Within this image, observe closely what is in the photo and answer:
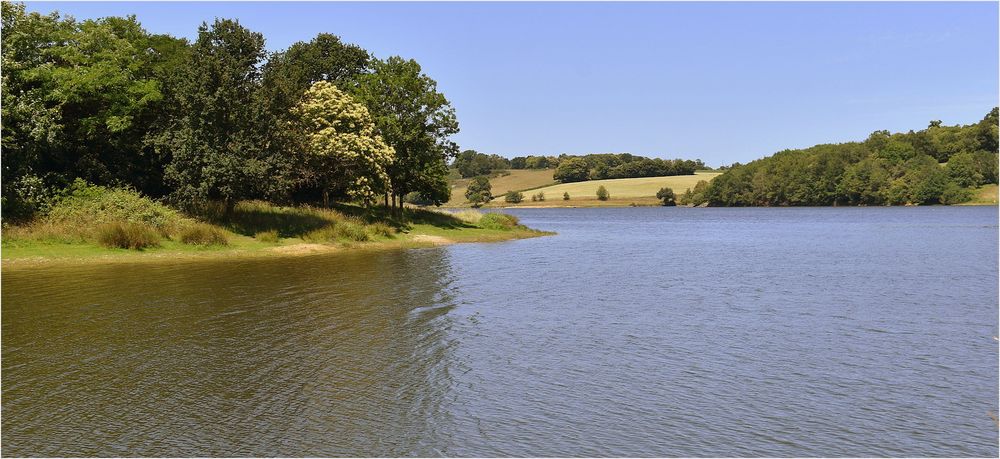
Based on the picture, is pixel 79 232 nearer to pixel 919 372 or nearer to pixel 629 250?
pixel 629 250

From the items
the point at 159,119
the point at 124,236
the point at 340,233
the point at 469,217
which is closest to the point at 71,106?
the point at 159,119

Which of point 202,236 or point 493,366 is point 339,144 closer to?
point 202,236

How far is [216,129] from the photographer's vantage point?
156 feet

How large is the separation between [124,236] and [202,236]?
4.19 metres

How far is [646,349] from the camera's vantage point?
1852cm

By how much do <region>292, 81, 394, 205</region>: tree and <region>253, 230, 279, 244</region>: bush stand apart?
10.7 metres

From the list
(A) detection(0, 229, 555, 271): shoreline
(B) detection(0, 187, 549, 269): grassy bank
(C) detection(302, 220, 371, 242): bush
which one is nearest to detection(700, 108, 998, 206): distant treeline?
(B) detection(0, 187, 549, 269): grassy bank

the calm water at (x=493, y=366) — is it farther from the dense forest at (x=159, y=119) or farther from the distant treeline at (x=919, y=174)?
the distant treeline at (x=919, y=174)

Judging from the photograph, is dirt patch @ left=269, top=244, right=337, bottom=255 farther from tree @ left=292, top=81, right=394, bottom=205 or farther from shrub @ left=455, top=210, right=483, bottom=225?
shrub @ left=455, top=210, right=483, bottom=225

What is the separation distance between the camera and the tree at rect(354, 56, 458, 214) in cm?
6669

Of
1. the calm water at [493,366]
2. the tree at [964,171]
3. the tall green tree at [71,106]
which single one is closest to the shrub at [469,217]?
the tall green tree at [71,106]

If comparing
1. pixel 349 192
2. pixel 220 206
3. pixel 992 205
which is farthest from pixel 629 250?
pixel 992 205

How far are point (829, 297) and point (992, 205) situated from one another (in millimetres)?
167483

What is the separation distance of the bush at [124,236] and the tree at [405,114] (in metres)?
26.7
